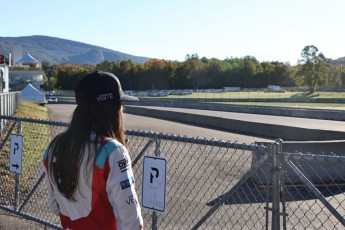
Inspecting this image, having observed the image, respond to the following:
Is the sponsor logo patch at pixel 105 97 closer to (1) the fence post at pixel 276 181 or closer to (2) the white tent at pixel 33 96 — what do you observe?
(1) the fence post at pixel 276 181

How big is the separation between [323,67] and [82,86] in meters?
92.7

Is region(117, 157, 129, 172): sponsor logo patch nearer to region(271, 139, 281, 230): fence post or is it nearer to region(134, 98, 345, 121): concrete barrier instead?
region(271, 139, 281, 230): fence post

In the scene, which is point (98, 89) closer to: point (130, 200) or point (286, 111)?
point (130, 200)

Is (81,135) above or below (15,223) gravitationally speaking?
above

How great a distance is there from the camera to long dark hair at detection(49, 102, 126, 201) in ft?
8.89

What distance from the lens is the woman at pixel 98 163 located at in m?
2.65

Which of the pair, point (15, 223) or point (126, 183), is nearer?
point (126, 183)

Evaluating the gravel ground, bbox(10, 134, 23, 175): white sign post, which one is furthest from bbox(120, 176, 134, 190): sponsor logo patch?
the gravel ground

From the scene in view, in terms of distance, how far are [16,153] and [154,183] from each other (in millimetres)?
2979

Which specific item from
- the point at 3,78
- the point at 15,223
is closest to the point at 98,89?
the point at 15,223

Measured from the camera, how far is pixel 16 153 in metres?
6.52

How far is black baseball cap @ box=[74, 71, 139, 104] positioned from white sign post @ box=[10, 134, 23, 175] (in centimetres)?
398

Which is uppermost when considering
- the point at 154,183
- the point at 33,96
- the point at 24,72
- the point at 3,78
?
the point at 24,72

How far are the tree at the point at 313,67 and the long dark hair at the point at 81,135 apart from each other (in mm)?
90021
